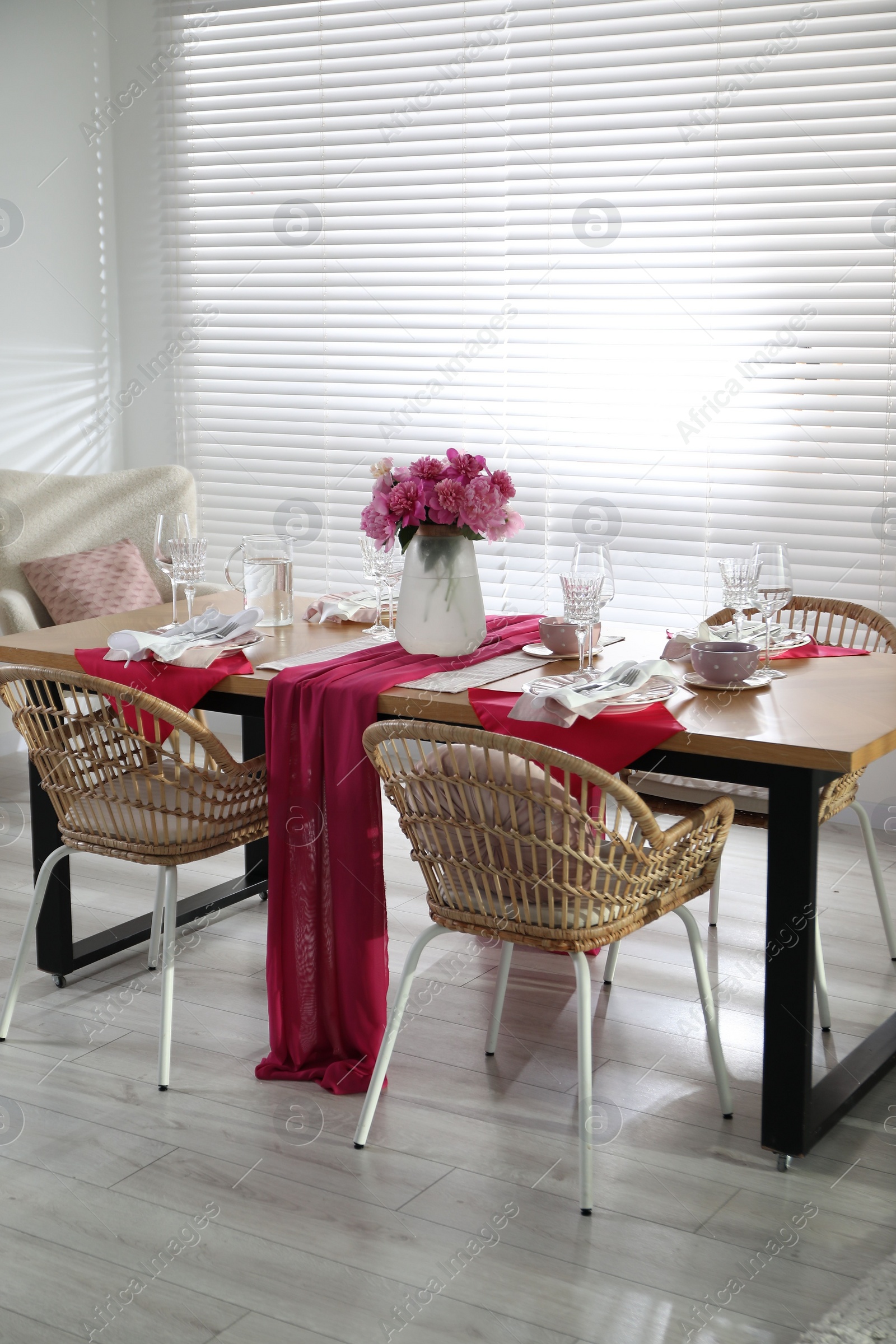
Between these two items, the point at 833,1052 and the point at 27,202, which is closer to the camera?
the point at 833,1052

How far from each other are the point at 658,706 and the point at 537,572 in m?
2.29

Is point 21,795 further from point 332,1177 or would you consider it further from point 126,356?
point 332,1177

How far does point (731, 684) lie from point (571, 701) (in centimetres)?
39

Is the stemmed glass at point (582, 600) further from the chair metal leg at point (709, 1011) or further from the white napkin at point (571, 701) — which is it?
the chair metal leg at point (709, 1011)

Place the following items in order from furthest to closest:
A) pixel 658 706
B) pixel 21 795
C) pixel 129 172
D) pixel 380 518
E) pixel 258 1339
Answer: pixel 129 172 → pixel 21 795 → pixel 380 518 → pixel 658 706 → pixel 258 1339

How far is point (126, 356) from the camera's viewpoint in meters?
5.04

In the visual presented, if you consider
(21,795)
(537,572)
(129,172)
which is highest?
(129,172)

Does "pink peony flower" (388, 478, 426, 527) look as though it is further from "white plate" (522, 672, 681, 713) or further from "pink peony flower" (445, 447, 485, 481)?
"white plate" (522, 672, 681, 713)

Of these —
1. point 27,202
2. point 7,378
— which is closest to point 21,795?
point 7,378

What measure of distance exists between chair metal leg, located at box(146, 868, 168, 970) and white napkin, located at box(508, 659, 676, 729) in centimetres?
98

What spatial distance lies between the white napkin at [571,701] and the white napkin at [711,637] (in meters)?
0.33

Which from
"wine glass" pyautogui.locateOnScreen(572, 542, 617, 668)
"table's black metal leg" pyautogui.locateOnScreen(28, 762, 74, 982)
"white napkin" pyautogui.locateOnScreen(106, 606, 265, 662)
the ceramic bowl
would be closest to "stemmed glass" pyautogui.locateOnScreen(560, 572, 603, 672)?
"wine glass" pyautogui.locateOnScreen(572, 542, 617, 668)

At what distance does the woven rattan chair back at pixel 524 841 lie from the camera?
1.83 m

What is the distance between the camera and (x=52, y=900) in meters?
2.73
